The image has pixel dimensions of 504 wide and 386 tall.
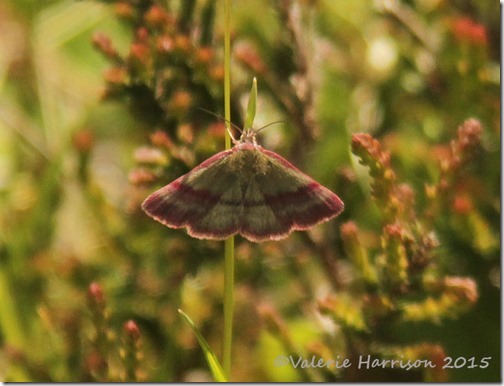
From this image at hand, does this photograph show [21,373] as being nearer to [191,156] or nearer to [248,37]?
[191,156]

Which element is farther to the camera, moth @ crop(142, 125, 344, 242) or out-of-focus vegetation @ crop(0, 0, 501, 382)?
out-of-focus vegetation @ crop(0, 0, 501, 382)

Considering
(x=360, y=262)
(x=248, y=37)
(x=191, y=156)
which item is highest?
(x=248, y=37)

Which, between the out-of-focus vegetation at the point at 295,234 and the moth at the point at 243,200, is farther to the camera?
the out-of-focus vegetation at the point at 295,234

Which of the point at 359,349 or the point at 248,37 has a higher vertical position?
the point at 248,37

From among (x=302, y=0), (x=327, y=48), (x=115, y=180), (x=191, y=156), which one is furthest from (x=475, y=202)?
(x=115, y=180)
